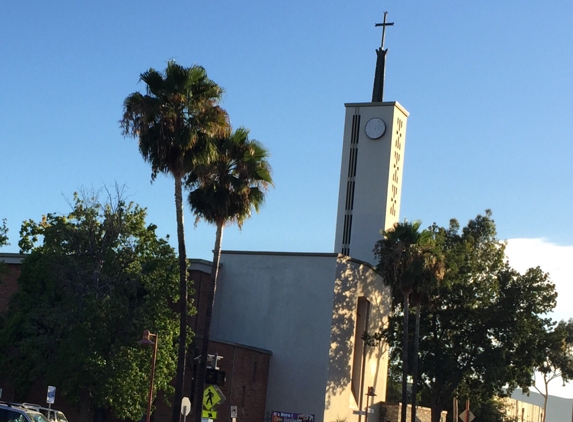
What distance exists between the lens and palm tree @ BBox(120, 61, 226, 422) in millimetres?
32188

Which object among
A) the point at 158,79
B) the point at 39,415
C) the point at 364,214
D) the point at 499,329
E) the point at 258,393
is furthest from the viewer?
the point at 364,214

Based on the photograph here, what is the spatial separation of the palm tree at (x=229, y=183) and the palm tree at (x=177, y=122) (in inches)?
88.4

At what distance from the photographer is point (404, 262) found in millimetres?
50719

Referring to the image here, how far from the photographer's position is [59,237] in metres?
42.2

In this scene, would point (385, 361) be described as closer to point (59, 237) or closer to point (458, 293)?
point (458, 293)

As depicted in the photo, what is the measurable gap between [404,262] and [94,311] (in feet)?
61.6

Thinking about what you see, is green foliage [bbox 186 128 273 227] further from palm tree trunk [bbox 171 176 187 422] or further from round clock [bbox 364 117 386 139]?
round clock [bbox 364 117 386 139]

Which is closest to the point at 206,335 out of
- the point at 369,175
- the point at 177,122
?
the point at 177,122

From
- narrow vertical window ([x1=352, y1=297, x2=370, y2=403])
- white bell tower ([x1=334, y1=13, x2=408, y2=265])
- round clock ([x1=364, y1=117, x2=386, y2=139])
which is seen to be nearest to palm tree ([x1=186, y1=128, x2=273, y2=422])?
narrow vertical window ([x1=352, y1=297, x2=370, y2=403])

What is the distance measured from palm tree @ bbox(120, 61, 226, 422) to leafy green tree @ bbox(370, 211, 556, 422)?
77.7 ft

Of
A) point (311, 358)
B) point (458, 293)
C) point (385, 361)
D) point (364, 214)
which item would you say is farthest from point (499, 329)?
point (364, 214)

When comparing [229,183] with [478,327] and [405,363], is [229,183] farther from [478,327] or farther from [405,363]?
[478,327]

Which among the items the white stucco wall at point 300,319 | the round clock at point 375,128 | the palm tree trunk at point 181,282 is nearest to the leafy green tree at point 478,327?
the white stucco wall at point 300,319

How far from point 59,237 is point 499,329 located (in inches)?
1070
